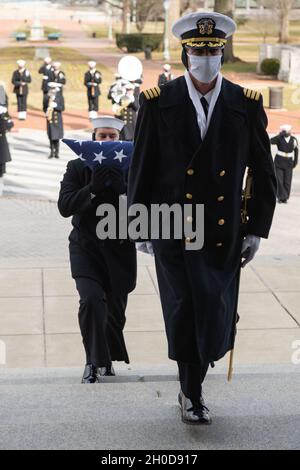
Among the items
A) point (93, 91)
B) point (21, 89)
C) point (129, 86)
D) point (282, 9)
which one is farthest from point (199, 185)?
point (282, 9)

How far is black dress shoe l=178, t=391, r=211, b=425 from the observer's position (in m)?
4.87

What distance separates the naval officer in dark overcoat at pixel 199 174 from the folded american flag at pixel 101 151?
1.57 metres

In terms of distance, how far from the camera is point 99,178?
21.2 feet

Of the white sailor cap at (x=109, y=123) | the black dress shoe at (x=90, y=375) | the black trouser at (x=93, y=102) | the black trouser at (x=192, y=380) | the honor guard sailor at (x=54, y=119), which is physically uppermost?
the white sailor cap at (x=109, y=123)

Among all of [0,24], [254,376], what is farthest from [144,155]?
[0,24]

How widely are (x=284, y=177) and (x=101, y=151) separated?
10.7 metres

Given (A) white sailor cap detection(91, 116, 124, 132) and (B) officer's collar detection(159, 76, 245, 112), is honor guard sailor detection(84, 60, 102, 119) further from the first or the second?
(B) officer's collar detection(159, 76, 245, 112)

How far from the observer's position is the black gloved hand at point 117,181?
21.3 ft

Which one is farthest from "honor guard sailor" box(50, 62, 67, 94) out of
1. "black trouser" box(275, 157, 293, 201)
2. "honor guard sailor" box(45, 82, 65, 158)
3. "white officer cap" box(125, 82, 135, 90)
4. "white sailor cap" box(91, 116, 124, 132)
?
"white sailor cap" box(91, 116, 124, 132)

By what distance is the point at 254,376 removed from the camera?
6254mm

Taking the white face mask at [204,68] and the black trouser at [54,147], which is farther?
the black trouser at [54,147]

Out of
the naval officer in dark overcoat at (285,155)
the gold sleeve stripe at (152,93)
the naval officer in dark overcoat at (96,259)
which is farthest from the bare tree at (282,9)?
the gold sleeve stripe at (152,93)

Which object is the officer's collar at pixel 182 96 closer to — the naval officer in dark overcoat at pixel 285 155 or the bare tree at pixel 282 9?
the naval officer in dark overcoat at pixel 285 155

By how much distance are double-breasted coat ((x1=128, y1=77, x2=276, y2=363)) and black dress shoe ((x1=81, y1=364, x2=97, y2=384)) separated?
171 cm
